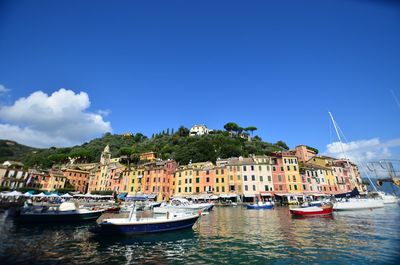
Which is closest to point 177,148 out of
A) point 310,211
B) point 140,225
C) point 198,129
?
point 198,129

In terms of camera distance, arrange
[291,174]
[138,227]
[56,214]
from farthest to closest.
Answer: [291,174] < [56,214] < [138,227]

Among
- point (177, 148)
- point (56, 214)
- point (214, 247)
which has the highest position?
point (177, 148)

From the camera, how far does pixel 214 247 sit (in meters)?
14.3

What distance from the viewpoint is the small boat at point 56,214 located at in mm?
24594

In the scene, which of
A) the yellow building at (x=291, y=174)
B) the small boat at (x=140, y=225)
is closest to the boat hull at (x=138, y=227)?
the small boat at (x=140, y=225)

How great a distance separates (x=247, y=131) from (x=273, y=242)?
4672 inches

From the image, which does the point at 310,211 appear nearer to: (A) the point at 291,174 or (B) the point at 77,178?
(A) the point at 291,174

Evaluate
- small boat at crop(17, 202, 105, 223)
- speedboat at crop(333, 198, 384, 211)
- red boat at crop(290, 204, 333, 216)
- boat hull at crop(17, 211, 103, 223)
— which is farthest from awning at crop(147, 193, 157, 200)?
speedboat at crop(333, 198, 384, 211)

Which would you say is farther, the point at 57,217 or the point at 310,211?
the point at 310,211

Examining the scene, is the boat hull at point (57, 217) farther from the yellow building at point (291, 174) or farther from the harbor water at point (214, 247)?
the yellow building at point (291, 174)

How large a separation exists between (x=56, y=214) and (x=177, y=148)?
73.0m

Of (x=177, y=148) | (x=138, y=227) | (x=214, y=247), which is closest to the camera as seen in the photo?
(x=214, y=247)

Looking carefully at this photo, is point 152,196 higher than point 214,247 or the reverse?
higher

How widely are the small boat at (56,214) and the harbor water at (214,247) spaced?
4.88m
